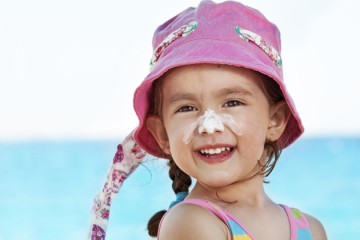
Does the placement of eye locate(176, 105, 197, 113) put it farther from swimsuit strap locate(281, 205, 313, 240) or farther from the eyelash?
swimsuit strap locate(281, 205, 313, 240)

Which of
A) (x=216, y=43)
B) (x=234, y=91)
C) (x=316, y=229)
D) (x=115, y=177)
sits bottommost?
(x=316, y=229)

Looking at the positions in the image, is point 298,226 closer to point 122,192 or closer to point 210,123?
point 210,123

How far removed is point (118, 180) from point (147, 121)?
0.24 m

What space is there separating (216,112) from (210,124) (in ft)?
0.18

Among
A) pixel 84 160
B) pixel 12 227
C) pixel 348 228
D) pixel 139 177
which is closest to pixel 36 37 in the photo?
pixel 84 160

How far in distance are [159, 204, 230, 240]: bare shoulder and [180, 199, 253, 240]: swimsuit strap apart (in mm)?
12

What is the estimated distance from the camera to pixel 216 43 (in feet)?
6.75

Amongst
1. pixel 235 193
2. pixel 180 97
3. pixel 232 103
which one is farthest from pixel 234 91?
pixel 235 193

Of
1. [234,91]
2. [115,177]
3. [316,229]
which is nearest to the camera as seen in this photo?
[234,91]

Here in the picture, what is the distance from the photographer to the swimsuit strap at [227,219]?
6.54 ft

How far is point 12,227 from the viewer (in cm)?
877

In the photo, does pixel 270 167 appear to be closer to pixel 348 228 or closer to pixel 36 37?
pixel 348 228

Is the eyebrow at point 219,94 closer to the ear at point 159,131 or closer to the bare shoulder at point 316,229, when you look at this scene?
the ear at point 159,131

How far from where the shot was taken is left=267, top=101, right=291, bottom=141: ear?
2186 mm
